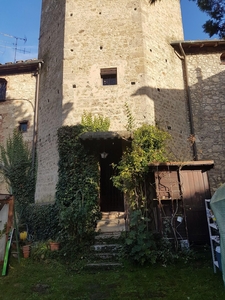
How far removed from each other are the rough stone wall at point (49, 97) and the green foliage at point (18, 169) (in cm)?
70

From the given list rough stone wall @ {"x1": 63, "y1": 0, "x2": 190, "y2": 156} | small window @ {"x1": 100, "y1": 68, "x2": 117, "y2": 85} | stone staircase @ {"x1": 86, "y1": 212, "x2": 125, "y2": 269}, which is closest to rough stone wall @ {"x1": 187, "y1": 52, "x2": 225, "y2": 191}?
rough stone wall @ {"x1": 63, "y1": 0, "x2": 190, "y2": 156}

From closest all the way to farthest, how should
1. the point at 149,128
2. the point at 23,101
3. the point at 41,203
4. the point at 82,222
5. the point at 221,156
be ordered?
1. the point at 82,222
2. the point at 149,128
3. the point at 41,203
4. the point at 221,156
5. the point at 23,101

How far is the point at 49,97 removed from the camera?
1028cm

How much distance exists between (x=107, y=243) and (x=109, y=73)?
20.3 ft

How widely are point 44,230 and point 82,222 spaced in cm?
227

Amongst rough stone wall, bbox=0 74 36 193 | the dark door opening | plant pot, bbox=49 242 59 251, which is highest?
rough stone wall, bbox=0 74 36 193

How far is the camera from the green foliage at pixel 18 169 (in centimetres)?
1032

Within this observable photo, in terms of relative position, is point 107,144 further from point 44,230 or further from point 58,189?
point 44,230

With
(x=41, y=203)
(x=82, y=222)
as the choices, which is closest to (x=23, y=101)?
(x=41, y=203)

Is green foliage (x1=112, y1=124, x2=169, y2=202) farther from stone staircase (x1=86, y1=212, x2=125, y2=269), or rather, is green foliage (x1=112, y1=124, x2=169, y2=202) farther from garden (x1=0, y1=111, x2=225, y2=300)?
stone staircase (x1=86, y1=212, x2=125, y2=269)

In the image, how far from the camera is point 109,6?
9.93 metres

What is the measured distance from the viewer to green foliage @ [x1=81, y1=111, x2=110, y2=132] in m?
8.34

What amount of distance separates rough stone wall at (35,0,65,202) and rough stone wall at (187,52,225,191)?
229 inches

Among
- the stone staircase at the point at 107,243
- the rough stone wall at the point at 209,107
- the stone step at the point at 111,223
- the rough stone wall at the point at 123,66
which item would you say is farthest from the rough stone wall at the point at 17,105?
the rough stone wall at the point at 209,107
